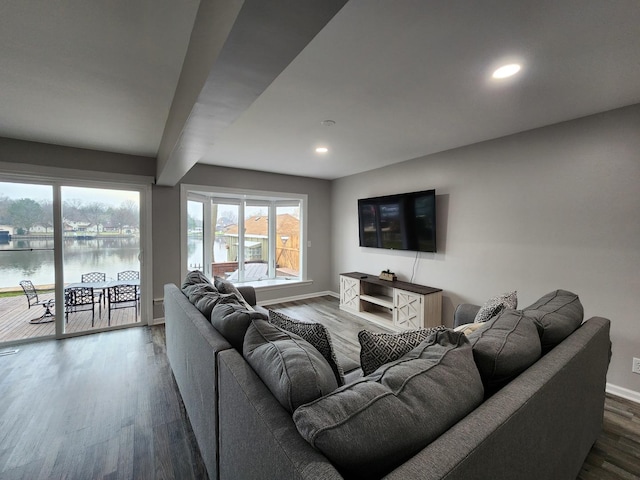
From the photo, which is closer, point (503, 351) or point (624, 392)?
point (503, 351)

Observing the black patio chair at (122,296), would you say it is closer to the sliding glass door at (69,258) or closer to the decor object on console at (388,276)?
the sliding glass door at (69,258)

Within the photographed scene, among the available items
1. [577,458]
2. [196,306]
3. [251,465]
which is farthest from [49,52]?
[577,458]

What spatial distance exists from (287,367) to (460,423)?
552mm

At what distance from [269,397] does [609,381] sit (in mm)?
3239

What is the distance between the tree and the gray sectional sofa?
315 cm

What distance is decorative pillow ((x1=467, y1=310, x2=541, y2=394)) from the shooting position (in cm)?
109

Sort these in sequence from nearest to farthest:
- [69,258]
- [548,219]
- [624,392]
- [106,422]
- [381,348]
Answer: [381,348] < [106,422] < [624,392] < [548,219] < [69,258]

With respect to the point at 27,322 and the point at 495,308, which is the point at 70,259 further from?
the point at 495,308

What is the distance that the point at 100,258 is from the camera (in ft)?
12.4

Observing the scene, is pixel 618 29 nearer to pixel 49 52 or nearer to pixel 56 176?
pixel 49 52

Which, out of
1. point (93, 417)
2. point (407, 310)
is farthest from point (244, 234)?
point (93, 417)

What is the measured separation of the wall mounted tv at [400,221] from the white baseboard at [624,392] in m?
2.01

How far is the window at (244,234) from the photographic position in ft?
15.2

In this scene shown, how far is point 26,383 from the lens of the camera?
244 cm
